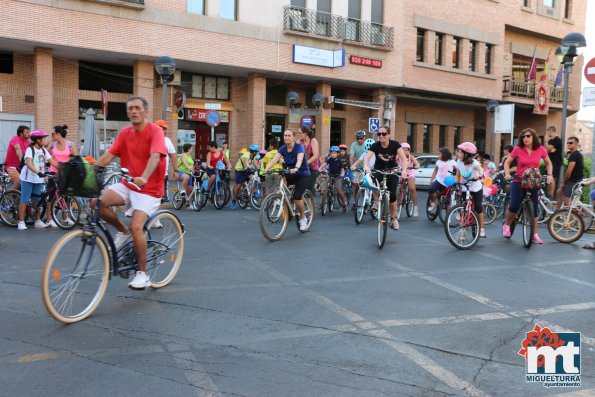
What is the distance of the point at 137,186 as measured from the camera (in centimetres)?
523

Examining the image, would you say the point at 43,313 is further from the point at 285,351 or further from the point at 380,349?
the point at 380,349

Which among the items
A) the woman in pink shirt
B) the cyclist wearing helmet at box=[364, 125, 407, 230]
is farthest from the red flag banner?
the cyclist wearing helmet at box=[364, 125, 407, 230]

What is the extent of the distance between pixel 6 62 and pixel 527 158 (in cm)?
1915

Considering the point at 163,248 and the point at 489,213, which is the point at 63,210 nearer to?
the point at 163,248

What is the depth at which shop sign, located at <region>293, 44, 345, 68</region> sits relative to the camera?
25.6 m

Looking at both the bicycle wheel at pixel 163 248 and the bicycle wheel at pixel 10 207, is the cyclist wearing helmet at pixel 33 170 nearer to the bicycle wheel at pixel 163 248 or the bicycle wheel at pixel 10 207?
the bicycle wheel at pixel 10 207

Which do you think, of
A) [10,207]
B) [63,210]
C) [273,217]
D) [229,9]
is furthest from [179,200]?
[229,9]

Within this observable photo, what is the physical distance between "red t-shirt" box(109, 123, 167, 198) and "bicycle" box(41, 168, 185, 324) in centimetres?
19

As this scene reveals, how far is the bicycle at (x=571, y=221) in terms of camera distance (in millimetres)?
9711

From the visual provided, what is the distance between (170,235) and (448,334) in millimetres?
2972

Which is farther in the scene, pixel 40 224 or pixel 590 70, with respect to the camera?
pixel 590 70

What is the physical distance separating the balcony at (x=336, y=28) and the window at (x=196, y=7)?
12.4ft

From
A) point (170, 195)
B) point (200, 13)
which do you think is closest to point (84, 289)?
point (170, 195)

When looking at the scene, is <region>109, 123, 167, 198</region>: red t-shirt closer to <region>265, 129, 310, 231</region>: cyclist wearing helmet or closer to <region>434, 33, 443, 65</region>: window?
<region>265, 129, 310, 231</region>: cyclist wearing helmet
